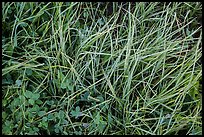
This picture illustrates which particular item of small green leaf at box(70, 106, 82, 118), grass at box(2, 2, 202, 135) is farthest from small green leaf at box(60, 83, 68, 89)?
small green leaf at box(70, 106, 82, 118)

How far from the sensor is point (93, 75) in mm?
1752

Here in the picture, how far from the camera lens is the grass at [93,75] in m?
1.71

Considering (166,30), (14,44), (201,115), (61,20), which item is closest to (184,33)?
(166,30)

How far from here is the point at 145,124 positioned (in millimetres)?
1719

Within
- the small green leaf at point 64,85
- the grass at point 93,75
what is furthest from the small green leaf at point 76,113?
the small green leaf at point 64,85

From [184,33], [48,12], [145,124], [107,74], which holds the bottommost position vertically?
[145,124]

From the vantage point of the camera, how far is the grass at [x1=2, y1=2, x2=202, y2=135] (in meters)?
1.71

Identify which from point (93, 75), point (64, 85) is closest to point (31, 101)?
point (64, 85)

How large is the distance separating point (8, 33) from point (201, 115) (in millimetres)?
989

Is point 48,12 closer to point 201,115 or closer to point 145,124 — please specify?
point 145,124

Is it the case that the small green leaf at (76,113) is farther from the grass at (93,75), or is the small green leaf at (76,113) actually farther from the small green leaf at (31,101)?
the small green leaf at (31,101)

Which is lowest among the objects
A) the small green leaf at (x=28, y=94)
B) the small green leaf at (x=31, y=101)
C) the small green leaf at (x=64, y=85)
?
the small green leaf at (x=31, y=101)

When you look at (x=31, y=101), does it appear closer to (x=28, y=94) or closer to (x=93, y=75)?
(x=28, y=94)

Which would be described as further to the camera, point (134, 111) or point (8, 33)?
point (8, 33)
